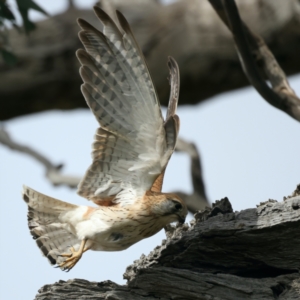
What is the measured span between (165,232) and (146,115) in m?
0.82

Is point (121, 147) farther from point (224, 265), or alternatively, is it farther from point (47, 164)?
point (47, 164)

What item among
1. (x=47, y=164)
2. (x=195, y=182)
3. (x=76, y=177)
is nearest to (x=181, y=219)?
(x=195, y=182)

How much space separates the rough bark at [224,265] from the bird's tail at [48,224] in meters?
0.82

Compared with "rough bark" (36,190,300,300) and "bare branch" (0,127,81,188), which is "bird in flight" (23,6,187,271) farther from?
"bare branch" (0,127,81,188)

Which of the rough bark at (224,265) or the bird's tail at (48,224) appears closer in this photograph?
the rough bark at (224,265)

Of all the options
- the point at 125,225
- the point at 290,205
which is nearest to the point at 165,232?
the point at 125,225

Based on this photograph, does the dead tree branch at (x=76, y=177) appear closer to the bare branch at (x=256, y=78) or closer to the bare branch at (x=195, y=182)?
the bare branch at (x=195, y=182)

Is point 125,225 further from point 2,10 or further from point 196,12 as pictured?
point 196,12

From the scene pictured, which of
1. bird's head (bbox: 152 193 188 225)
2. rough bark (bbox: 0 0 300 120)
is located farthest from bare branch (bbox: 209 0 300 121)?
rough bark (bbox: 0 0 300 120)

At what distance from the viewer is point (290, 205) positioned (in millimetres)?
4137

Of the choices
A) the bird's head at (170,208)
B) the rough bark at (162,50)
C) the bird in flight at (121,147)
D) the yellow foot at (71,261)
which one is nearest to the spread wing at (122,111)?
the bird in flight at (121,147)

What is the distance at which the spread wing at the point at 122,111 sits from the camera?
14.7 ft

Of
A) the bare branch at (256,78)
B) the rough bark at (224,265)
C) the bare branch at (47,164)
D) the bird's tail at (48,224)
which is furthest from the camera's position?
the bare branch at (47,164)

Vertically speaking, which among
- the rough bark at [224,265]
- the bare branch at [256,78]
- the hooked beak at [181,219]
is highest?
the bare branch at [256,78]
